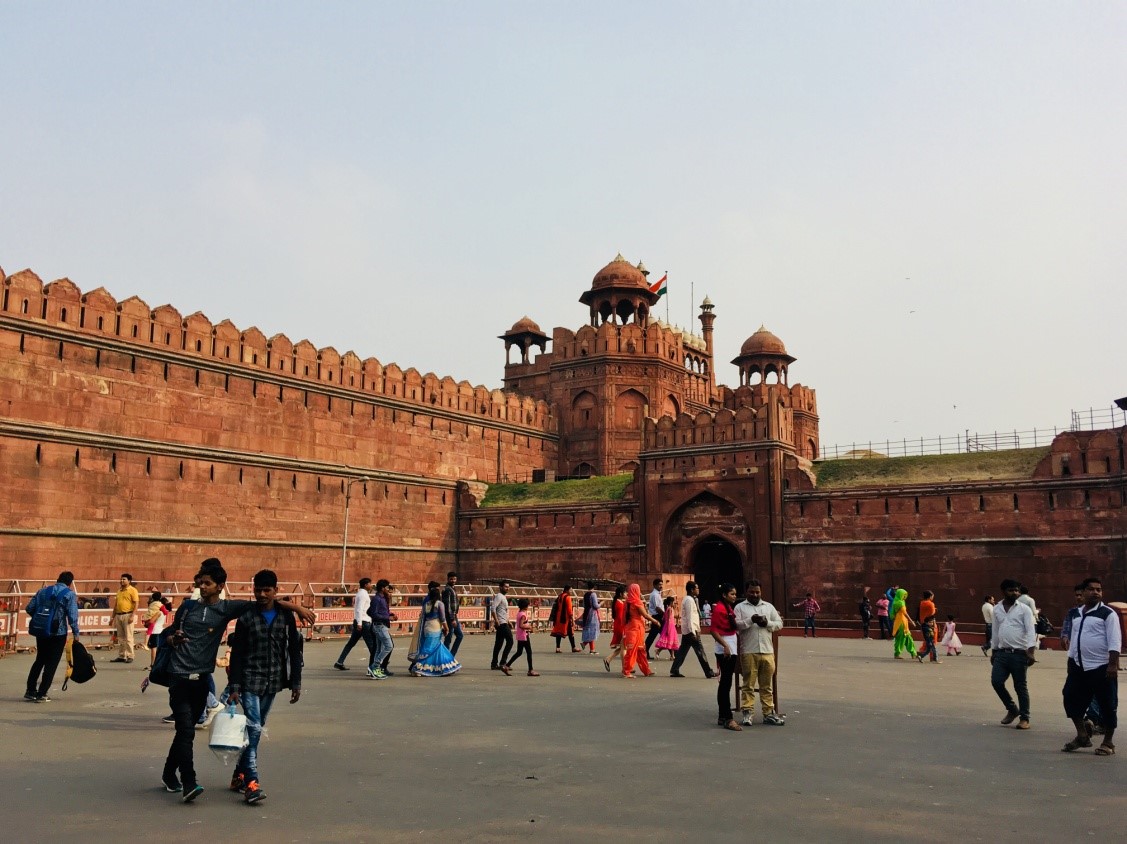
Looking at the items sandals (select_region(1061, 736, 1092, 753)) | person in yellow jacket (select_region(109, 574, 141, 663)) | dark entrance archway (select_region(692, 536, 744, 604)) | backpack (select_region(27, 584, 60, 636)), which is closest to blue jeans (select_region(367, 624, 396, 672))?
person in yellow jacket (select_region(109, 574, 141, 663))

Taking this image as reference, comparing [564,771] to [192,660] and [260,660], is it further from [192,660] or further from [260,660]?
[192,660]

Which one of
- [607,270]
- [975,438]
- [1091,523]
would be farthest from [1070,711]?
[607,270]

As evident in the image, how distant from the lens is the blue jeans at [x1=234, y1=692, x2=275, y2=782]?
555cm

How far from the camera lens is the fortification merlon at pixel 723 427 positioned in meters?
29.6

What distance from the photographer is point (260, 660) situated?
19.5ft

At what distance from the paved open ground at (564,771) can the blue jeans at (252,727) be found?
18 centimetres

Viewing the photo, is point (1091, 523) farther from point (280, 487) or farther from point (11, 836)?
point (11, 836)

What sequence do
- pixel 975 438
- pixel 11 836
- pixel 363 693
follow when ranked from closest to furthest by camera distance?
pixel 11 836 → pixel 363 693 → pixel 975 438

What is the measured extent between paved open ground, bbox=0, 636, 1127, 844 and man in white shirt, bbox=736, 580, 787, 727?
292 millimetres

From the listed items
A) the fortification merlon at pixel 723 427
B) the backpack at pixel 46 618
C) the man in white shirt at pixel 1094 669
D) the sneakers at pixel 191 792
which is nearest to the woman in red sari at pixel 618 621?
the man in white shirt at pixel 1094 669

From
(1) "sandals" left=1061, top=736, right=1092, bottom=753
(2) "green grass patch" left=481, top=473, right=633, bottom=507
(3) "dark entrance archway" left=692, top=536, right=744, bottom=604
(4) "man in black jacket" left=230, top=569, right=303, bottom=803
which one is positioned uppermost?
(2) "green grass patch" left=481, top=473, right=633, bottom=507

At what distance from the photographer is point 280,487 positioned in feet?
97.8

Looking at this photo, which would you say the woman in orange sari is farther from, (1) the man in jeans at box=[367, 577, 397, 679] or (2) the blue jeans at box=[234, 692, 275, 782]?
(2) the blue jeans at box=[234, 692, 275, 782]

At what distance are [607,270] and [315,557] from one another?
17392 millimetres
